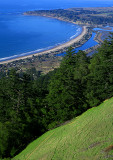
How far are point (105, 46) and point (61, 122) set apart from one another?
12.9m

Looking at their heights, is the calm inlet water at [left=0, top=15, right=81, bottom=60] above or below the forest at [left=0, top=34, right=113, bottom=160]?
above

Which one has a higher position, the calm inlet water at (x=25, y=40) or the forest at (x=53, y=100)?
the calm inlet water at (x=25, y=40)

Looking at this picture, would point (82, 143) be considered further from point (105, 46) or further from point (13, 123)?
point (105, 46)

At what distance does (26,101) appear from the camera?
71.5 feet

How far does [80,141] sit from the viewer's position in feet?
45.1

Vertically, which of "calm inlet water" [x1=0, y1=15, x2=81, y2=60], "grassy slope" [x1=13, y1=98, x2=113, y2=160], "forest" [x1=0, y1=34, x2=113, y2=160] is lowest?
"grassy slope" [x1=13, y1=98, x2=113, y2=160]

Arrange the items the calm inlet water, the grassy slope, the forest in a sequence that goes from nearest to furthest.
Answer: the grassy slope, the forest, the calm inlet water

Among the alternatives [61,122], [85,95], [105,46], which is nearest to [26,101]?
[61,122]

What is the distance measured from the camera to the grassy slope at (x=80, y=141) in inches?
480

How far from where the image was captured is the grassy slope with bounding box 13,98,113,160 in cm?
1218

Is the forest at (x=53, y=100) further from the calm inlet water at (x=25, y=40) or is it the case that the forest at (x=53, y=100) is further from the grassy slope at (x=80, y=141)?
the calm inlet water at (x=25, y=40)

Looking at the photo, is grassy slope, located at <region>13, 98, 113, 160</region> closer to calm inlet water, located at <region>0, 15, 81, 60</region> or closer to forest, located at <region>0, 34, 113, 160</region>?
forest, located at <region>0, 34, 113, 160</region>

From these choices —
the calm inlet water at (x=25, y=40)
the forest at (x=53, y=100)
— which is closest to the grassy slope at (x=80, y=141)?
the forest at (x=53, y=100)

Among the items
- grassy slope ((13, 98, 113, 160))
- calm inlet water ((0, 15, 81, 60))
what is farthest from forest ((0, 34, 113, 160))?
calm inlet water ((0, 15, 81, 60))
